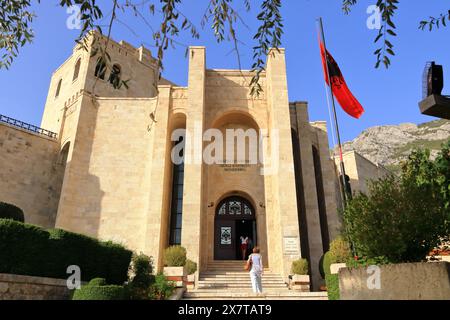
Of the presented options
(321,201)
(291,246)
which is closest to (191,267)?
(291,246)

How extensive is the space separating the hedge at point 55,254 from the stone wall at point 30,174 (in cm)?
870

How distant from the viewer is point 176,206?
680 inches

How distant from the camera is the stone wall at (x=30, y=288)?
801cm

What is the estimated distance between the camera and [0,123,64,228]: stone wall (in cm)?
1641

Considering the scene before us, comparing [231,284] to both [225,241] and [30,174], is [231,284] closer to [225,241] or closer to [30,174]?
[225,241]

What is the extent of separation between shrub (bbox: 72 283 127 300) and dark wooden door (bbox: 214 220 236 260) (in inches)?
355

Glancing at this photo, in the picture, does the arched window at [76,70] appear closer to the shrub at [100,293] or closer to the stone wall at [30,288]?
the stone wall at [30,288]

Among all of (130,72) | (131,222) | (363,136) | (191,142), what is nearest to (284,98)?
(191,142)

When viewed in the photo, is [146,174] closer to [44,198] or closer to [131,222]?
[131,222]

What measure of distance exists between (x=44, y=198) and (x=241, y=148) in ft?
36.1

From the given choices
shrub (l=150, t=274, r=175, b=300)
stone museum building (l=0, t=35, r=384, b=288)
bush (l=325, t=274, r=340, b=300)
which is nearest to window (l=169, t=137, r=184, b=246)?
stone museum building (l=0, t=35, r=384, b=288)

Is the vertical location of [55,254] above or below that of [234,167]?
below

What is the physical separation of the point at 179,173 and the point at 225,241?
14.5ft

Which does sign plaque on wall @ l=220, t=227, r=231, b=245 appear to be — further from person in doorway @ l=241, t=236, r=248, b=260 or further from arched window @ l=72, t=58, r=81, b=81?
arched window @ l=72, t=58, r=81, b=81
